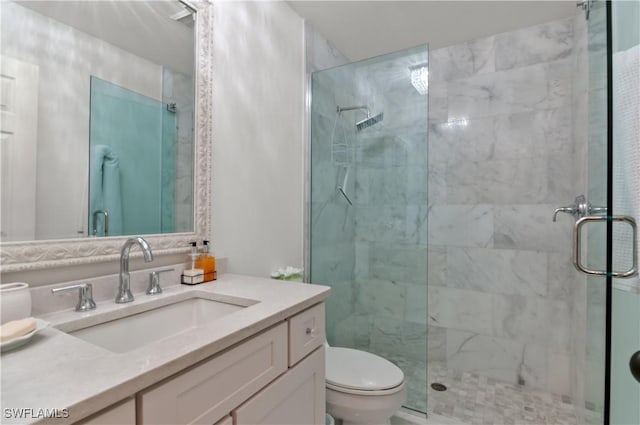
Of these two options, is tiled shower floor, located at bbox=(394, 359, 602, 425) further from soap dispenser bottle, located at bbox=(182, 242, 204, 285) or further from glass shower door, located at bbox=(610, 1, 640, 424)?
soap dispenser bottle, located at bbox=(182, 242, 204, 285)

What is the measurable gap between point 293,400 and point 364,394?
0.51m

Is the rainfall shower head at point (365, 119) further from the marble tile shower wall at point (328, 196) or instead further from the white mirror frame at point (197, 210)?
the white mirror frame at point (197, 210)

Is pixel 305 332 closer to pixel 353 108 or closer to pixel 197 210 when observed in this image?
pixel 197 210

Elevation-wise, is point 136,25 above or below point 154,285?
above

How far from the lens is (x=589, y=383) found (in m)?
1.38

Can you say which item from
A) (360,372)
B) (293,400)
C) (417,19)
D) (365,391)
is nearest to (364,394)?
(365,391)

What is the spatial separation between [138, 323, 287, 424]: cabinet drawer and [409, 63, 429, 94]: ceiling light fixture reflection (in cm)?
157

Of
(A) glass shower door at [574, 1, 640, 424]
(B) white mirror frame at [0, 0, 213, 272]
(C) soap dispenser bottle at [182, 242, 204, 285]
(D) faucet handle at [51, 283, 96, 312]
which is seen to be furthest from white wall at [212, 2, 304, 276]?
(A) glass shower door at [574, 1, 640, 424]

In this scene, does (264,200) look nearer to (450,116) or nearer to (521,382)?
(450,116)

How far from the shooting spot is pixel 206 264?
128 cm

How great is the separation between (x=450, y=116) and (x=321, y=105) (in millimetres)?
1002

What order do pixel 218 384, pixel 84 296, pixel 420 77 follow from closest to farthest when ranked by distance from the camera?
pixel 218 384
pixel 84 296
pixel 420 77

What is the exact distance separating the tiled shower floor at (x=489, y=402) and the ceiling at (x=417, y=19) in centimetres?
213

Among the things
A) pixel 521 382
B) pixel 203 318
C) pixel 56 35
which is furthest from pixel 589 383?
pixel 56 35
